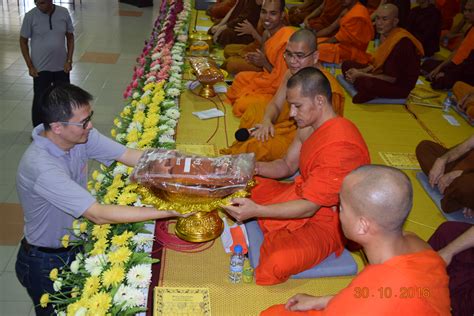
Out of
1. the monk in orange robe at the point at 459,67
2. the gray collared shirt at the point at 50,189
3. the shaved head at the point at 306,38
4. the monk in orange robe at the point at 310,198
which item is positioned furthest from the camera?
the monk in orange robe at the point at 459,67

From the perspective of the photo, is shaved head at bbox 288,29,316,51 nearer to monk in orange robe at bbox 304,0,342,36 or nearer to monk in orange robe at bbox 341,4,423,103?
monk in orange robe at bbox 341,4,423,103

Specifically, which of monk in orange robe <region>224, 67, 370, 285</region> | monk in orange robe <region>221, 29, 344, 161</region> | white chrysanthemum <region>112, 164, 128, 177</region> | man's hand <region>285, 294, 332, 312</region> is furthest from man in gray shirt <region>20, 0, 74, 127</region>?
man's hand <region>285, 294, 332, 312</region>

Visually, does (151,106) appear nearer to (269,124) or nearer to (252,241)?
(269,124)

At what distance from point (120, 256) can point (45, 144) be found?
0.66 metres

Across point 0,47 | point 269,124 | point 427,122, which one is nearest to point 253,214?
point 269,124

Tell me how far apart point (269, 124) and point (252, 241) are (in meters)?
1.45

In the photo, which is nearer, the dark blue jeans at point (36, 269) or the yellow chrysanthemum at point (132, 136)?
the dark blue jeans at point (36, 269)

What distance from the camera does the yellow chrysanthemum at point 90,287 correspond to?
2.48 metres

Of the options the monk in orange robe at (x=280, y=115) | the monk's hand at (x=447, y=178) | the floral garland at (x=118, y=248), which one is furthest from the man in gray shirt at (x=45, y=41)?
the monk's hand at (x=447, y=178)

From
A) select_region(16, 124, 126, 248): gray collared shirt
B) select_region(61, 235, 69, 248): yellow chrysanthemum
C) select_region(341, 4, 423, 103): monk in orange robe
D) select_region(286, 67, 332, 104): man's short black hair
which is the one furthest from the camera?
select_region(341, 4, 423, 103): monk in orange robe

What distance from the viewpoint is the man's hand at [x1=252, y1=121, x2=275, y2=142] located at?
462cm

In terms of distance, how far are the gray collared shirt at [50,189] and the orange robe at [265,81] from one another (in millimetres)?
2775

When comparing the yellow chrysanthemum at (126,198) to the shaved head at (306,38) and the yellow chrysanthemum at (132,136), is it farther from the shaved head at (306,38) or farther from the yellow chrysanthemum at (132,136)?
the shaved head at (306,38)

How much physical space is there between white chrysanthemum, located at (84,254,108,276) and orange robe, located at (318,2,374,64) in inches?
221
